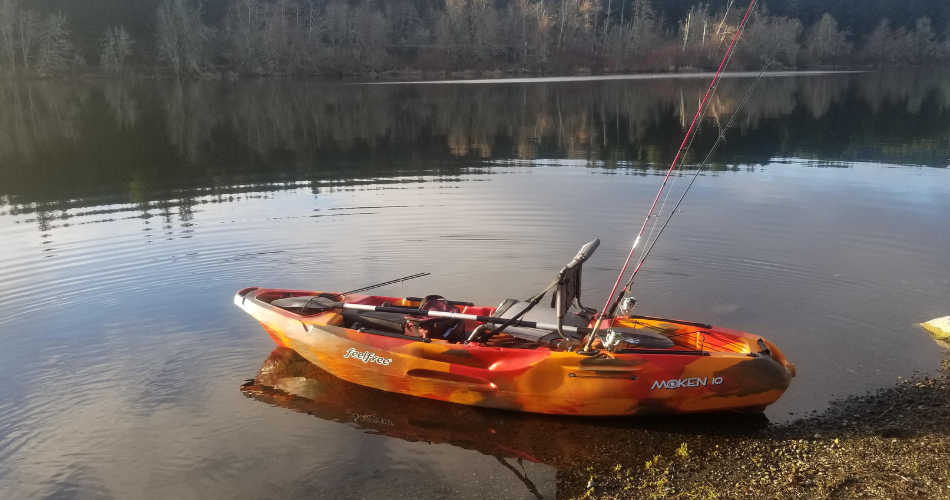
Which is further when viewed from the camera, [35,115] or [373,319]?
[35,115]

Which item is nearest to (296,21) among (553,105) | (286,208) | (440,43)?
(440,43)

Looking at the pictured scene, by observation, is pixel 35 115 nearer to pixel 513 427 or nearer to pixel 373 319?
pixel 373 319

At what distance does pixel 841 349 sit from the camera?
927 centimetres

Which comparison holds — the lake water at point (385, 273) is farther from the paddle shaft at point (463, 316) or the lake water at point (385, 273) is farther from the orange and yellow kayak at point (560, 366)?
the paddle shaft at point (463, 316)

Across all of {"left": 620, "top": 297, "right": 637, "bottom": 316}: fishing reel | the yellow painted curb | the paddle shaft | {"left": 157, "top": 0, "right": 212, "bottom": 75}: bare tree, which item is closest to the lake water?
the yellow painted curb

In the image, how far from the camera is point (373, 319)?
8.99m

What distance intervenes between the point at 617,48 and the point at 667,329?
309ft

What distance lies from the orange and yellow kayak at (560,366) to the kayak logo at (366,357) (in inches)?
0.5

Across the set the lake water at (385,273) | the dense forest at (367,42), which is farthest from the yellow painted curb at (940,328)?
the dense forest at (367,42)

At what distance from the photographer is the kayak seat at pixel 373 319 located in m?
8.91

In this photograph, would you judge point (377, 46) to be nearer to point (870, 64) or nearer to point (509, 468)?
point (870, 64)

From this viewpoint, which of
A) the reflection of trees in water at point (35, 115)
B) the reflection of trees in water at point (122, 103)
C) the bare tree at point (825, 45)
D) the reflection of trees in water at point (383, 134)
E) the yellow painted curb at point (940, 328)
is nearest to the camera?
the yellow painted curb at point (940, 328)

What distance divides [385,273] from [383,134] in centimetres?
2197

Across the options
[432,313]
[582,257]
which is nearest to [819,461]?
[582,257]
